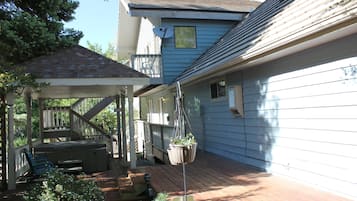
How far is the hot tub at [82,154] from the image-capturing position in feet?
34.4

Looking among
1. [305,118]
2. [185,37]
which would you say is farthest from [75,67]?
[185,37]

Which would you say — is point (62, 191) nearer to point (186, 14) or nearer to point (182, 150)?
point (182, 150)

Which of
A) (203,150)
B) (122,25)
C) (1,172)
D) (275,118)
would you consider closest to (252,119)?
(275,118)

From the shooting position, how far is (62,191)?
4.78 meters

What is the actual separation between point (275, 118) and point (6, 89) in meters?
5.30

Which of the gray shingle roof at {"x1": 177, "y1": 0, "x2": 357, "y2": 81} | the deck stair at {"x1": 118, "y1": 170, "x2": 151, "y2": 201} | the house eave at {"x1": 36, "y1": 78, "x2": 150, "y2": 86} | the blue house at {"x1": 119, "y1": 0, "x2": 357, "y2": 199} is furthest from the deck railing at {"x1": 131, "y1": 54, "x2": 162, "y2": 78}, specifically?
the deck stair at {"x1": 118, "y1": 170, "x2": 151, "y2": 201}

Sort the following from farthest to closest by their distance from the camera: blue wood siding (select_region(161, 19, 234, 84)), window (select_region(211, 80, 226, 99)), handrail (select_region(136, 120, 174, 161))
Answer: blue wood siding (select_region(161, 19, 234, 84))
handrail (select_region(136, 120, 174, 161))
window (select_region(211, 80, 226, 99))

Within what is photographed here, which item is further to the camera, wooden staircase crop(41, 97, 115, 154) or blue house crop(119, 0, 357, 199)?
wooden staircase crop(41, 97, 115, 154)

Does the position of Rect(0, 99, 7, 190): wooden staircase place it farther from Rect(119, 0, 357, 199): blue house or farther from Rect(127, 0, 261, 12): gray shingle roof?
Rect(127, 0, 261, 12): gray shingle roof

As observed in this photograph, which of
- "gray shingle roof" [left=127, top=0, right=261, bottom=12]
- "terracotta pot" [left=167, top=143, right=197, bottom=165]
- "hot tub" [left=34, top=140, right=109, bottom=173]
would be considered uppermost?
"gray shingle roof" [left=127, top=0, right=261, bottom=12]

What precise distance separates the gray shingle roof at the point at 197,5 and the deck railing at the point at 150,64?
1.83 meters

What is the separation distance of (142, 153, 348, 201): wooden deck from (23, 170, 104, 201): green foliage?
1.37 m

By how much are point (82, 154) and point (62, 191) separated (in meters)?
5.92

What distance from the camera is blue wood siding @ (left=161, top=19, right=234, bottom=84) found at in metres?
13.4
